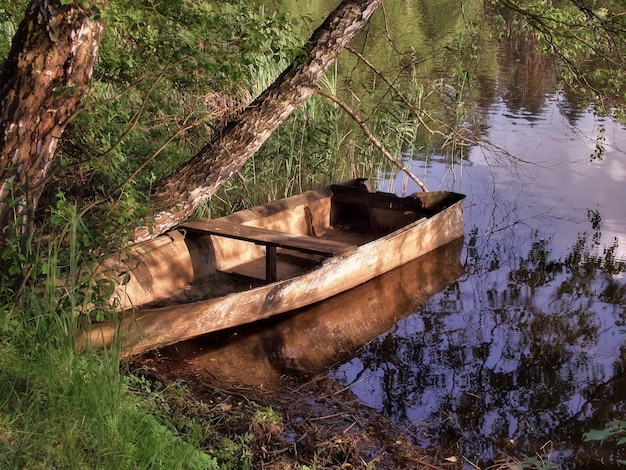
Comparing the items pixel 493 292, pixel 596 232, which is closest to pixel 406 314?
pixel 493 292

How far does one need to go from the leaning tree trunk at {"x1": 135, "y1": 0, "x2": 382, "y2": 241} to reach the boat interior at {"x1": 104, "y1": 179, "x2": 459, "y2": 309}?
432mm

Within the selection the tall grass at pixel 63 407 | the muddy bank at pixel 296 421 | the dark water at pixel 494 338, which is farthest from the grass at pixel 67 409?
the dark water at pixel 494 338

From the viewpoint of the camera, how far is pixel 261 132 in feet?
16.7

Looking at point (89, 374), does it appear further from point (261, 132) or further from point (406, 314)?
point (406, 314)

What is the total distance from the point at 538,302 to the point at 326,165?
288 cm

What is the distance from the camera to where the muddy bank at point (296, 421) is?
137 inches

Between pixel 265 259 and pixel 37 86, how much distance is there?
9.41ft

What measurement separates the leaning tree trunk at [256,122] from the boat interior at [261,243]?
43cm

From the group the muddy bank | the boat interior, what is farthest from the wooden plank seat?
the muddy bank

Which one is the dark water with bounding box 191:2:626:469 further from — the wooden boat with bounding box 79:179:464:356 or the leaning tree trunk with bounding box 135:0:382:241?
the leaning tree trunk with bounding box 135:0:382:241

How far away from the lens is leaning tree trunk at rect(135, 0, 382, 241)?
4977 millimetres

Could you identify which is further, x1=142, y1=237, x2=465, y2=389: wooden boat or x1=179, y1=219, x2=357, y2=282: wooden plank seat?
x1=179, y1=219, x2=357, y2=282: wooden plank seat

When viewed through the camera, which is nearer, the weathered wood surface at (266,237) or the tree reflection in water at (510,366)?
the tree reflection in water at (510,366)

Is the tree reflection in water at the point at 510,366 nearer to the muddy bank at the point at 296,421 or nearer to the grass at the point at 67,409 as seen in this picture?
the muddy bank at the point at 296,421
